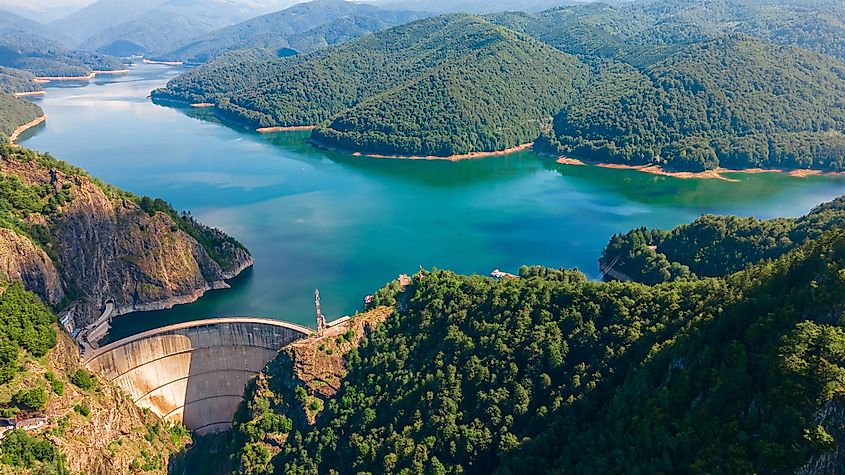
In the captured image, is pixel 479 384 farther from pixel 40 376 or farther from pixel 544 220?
pixel 544 220

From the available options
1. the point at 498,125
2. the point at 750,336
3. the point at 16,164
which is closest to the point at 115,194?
the point at 16,164

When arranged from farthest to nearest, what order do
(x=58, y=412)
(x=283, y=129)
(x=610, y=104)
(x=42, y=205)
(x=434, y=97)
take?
(x=283, y=129) < (x=434, y=97) < (x=610, y=104) < (x=42, y=205) < (x=58, y=412)

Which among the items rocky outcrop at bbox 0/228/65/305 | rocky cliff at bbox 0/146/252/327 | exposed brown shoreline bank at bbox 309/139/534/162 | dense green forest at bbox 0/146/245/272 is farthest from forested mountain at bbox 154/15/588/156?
rocky outcrop at bbox 0/228/65/305

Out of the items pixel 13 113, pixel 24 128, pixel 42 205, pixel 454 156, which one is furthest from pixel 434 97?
pixel 13 113

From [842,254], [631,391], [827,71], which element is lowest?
[631,391]

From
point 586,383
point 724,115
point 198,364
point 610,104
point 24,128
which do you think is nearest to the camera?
→ point 586,383

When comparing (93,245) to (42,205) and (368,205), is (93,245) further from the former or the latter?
(368,205)
